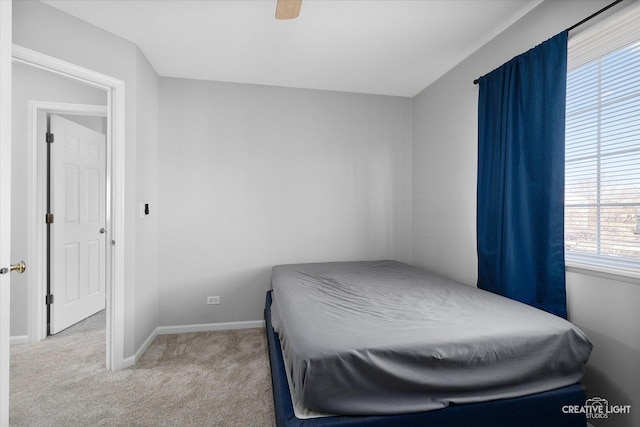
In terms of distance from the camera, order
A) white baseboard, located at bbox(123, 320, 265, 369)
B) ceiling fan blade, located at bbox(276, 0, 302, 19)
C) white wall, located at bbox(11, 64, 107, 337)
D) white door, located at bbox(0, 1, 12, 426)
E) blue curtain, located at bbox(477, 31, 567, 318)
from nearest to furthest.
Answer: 1. white door, located at bbox(0, 1, 12, 426)
2. ceiling fan blade, located at bbox(276, 0, 302, 19)
3. blue curtain, located at bbox(477, 31, 567, 318)
4. white wall, located at bbox(11, 64, 107, 337)
5. white baseboard, located at bbox(123, 320, 265, 369)

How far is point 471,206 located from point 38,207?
3.88m

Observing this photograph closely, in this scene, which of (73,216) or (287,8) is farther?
(73,216)

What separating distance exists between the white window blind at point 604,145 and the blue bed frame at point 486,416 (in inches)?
30.2

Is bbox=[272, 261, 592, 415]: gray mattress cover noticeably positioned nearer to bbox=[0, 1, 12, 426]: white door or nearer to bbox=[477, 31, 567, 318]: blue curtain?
bbox=[477, 31, 567, 318]: blue curtain

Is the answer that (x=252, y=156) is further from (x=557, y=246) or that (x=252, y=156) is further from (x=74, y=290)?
(x=557, y=246)

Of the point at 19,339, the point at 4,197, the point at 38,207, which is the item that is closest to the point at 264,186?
the point at 38,207

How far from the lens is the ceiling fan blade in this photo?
1.48 meters

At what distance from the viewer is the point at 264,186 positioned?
326 centimetres

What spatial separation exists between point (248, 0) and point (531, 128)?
1990 millimetres

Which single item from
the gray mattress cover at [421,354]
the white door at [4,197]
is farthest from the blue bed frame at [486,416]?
the white door at [4,197]

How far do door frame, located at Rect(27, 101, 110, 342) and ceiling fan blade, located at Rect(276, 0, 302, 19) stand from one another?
211 centimetres

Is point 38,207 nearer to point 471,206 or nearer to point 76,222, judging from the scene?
point 76,222

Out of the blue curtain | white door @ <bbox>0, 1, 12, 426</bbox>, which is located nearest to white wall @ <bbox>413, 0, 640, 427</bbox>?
the blue curtain

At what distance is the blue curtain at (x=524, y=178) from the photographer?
5.90 feet
